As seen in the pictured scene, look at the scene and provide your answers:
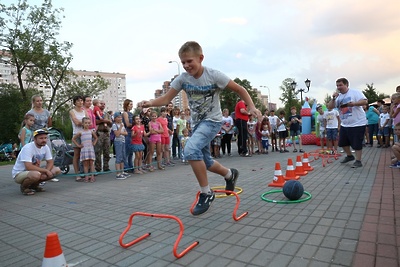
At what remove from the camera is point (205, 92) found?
3941 millimetres

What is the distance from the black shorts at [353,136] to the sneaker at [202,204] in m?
5.06

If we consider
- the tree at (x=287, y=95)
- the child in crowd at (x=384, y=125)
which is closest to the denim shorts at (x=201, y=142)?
the child in crowd at (x=384, y=125)

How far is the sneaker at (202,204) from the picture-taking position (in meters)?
3.85

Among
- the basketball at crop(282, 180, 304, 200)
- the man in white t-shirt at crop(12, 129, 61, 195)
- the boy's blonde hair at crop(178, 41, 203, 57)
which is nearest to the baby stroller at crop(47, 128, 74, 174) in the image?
the man in white t-shirt at crop(12, 129, 61, 195)

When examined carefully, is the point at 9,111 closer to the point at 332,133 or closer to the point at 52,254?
the point at 332,133

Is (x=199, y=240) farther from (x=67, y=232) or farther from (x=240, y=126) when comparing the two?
(x=240, y=126)

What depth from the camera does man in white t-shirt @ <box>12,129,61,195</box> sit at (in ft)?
19.8

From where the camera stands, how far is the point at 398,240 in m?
2.71

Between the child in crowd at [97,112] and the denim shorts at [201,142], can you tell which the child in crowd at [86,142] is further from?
the denim shorts at [201,142]

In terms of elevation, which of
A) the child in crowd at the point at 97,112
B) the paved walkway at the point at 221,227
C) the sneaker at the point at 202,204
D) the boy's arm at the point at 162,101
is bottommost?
the paved walkway at the point at 221,227

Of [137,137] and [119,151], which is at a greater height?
[137,137]

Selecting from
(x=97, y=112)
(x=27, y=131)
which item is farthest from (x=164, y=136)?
(x=27, y=131)

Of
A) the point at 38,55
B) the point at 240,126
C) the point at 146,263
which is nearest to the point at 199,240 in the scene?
the point at 146,263

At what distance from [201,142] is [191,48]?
1.26 meters
